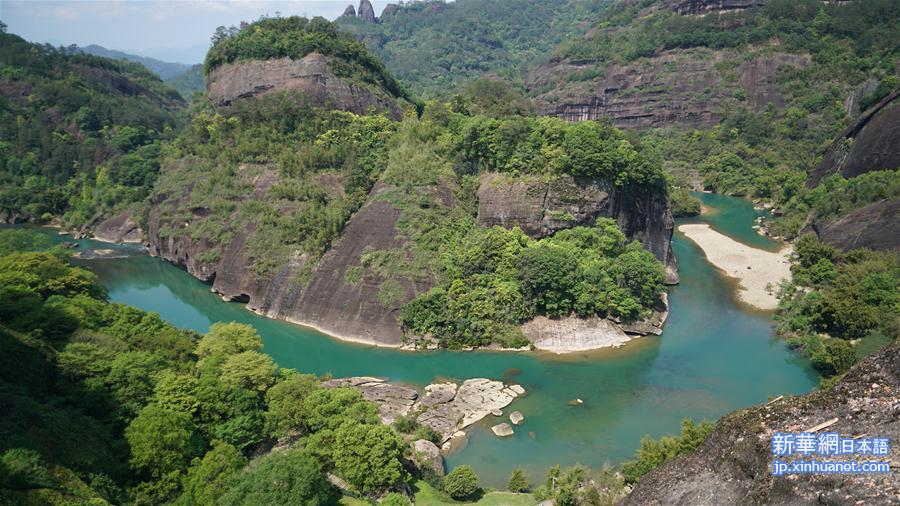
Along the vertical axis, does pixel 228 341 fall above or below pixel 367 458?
above

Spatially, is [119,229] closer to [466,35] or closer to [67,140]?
[67,140]

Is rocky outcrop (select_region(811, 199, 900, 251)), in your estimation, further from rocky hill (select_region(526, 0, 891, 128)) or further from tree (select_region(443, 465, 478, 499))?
rocky hill (select_region(526, 0, 891, 128))

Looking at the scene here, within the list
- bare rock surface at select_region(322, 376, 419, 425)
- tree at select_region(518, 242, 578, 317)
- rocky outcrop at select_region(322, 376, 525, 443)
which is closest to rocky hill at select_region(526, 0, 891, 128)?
tree at select_region(518, 242, 578, 317)

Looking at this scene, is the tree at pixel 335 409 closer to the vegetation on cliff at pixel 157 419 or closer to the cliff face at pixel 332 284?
the vegetation on cliff at pixel 157 419

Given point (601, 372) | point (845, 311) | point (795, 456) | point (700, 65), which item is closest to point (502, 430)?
point (601, 372)

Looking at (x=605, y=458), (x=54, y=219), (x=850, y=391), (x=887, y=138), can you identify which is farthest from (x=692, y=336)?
(x=54, y=219)
